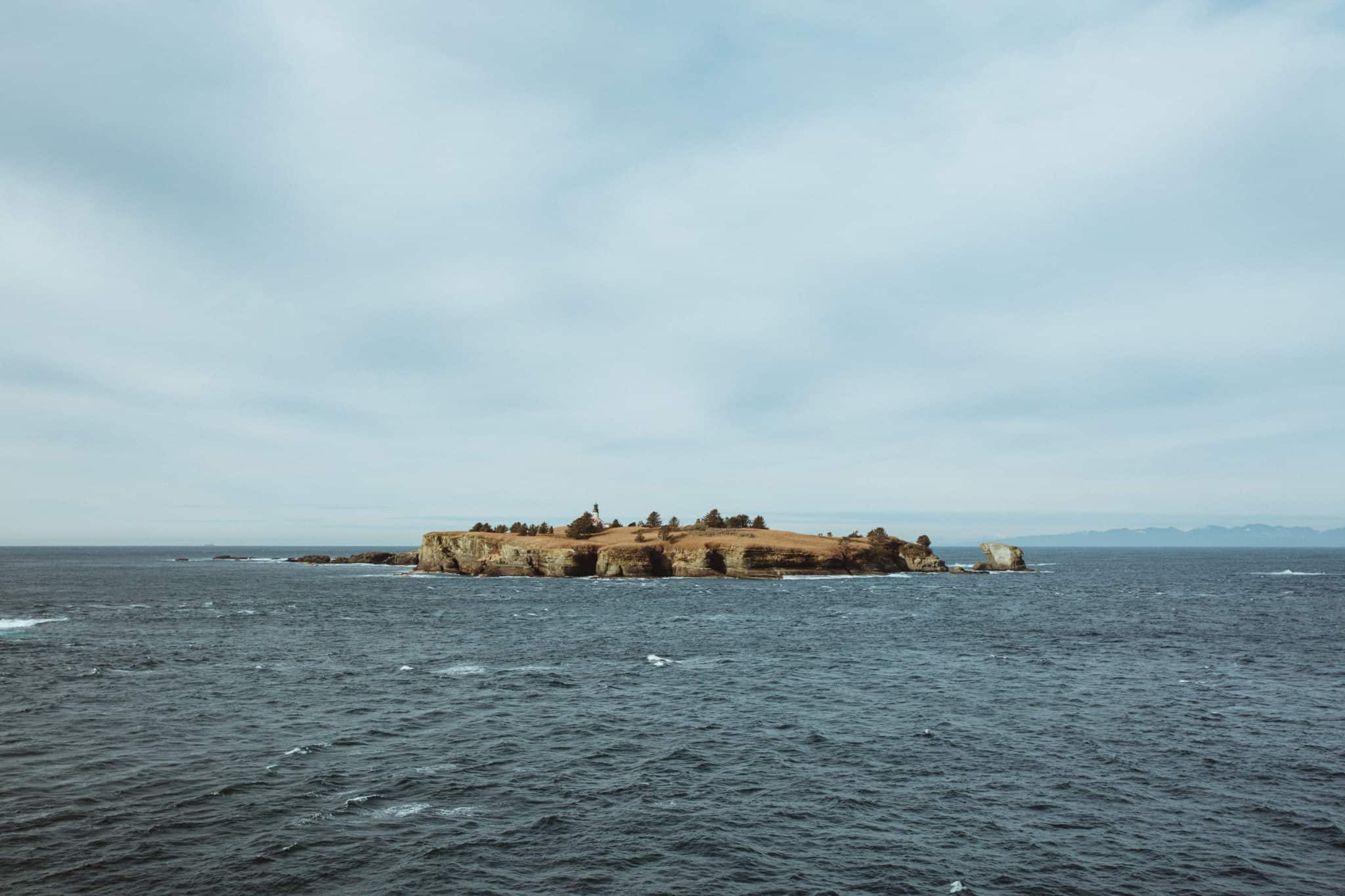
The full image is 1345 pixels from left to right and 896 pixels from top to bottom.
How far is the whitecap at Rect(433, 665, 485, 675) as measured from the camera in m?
47.9

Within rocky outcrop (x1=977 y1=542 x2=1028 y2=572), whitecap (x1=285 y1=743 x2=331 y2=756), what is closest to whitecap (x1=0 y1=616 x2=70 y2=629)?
whitecap (x1=285 y1=743 x2=331 y2=756)

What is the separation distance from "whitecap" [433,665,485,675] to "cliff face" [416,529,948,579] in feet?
282

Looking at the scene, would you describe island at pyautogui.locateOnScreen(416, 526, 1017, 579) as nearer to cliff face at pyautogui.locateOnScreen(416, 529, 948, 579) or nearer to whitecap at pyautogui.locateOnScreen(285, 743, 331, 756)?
cliff face at pyautogui.locateOnScreen(416, 529, 948, 579)

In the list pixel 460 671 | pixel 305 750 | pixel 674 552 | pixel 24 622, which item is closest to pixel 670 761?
pixel 305 750

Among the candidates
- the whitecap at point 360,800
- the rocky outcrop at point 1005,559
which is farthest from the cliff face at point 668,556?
the whitecap at point 360,800

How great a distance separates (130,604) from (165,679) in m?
58.2

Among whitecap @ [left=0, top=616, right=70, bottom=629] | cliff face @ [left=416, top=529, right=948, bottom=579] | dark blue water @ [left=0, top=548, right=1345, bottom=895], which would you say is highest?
cliff face @ [left=416, top=529, right=948, bottom=579]

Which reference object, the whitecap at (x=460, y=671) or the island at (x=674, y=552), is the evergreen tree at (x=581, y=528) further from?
the whitecap at (x=460, y=671)

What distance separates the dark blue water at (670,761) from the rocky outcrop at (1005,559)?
101 meters

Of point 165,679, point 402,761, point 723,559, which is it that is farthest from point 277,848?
point 723,559

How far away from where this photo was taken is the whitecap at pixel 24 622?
69.8 metres

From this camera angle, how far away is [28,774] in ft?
92.8

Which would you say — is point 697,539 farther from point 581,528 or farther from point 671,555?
point 581,528

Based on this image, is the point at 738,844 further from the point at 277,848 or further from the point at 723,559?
the point at 723,559
